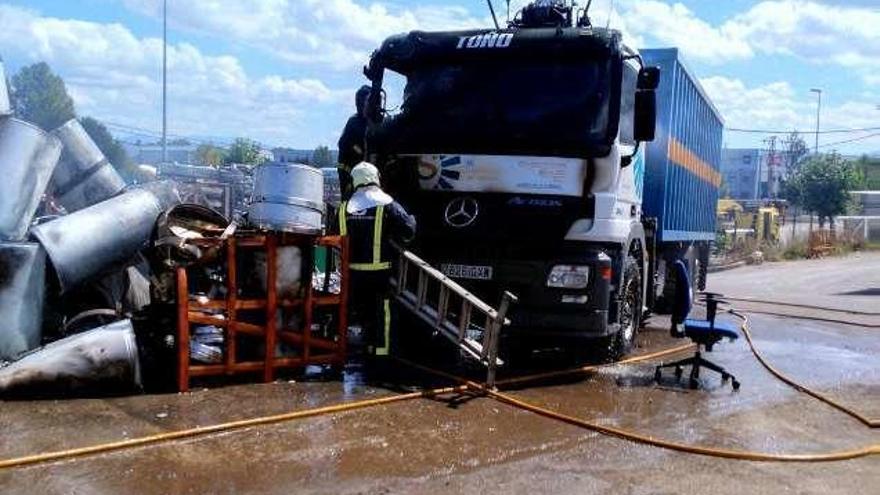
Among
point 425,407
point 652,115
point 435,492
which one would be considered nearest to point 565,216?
point 652,115

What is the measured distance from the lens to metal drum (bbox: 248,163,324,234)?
6.71m

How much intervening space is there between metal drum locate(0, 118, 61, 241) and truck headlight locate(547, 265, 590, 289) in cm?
414

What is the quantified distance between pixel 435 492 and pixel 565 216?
10.2 ft

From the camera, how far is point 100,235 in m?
6.47

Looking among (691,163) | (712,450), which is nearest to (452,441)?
(712,450)

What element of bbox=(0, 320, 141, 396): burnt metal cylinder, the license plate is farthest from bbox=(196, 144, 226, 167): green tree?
bbox=(0, 320, 141, 396): burnt metal cylinder

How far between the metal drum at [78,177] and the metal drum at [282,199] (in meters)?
2.09

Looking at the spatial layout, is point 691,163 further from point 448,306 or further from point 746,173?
point 746,173

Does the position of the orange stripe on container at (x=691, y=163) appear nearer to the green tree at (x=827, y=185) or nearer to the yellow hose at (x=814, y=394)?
the yellow hose at (x=814, y=394)

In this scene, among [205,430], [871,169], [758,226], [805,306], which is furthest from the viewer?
[871,169]

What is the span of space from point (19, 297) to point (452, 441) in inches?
127

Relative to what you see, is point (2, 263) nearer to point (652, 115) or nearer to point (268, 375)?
point (268, 375)

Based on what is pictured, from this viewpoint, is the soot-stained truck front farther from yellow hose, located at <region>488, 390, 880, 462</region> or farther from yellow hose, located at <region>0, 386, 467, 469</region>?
yellow hose, located at <region>488, 390, 880, 462</region>

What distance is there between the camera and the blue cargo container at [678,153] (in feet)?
30.5
